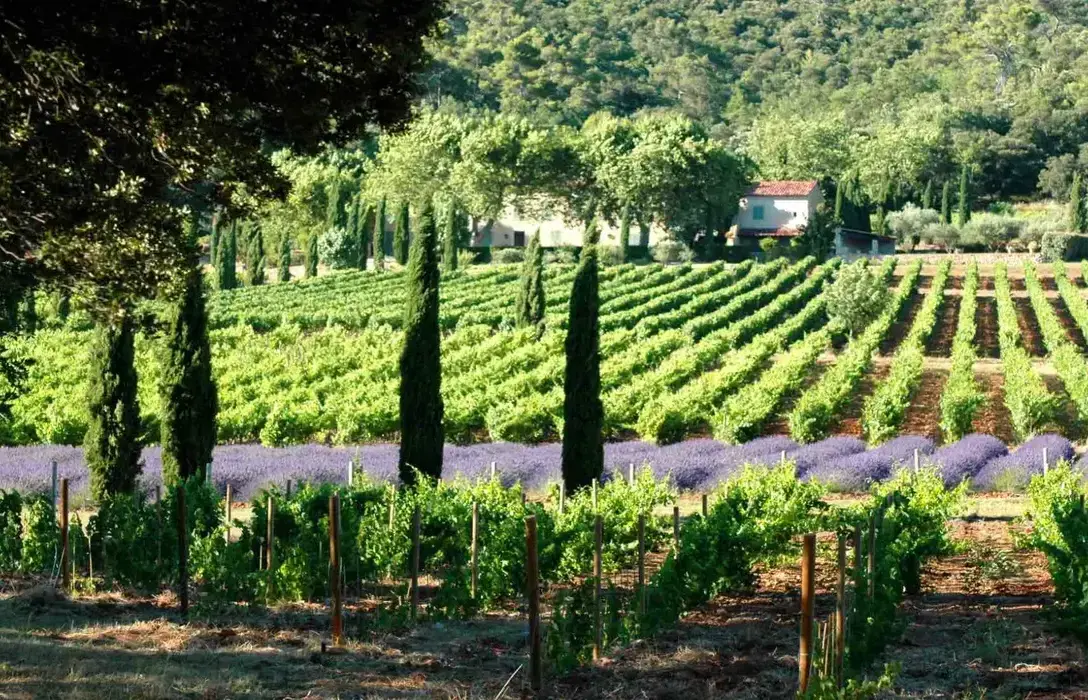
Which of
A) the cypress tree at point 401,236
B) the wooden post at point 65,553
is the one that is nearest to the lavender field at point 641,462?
the wooden post at point 65,553

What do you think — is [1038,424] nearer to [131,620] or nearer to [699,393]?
[699,393]

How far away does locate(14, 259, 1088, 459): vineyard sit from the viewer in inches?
1216

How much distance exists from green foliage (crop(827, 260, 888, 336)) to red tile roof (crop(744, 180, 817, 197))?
45477 mm

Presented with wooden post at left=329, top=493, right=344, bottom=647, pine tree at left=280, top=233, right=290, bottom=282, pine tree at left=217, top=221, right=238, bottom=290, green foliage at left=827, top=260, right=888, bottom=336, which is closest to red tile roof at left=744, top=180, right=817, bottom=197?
pine tree at left=280, top=233, right=290, bottom=282

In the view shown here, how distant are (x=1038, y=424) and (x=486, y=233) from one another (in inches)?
2532

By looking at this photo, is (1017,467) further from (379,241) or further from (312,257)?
(312,257)

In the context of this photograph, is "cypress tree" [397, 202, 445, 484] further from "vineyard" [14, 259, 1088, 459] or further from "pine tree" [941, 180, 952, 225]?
"pine tree" [941, 180, 952, 225]

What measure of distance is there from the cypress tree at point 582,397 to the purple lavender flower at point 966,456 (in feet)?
17.1

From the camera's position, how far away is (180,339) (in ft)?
72.4

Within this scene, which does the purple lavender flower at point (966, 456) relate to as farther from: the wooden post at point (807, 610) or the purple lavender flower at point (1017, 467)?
the wooden post at point (807, 610)

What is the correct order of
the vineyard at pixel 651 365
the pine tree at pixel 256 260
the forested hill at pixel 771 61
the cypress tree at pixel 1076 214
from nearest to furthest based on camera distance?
the vineyard at pixel 651 365 < the pine tree at pixel 256 260 < the cypress tree at pixel 1076 214 < the forested hill at pixel 771 61

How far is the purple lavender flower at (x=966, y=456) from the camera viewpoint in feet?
75.6

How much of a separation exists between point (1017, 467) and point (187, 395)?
1293 centimetres

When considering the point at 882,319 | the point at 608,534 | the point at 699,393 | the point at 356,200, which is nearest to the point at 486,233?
the point at 356,200
